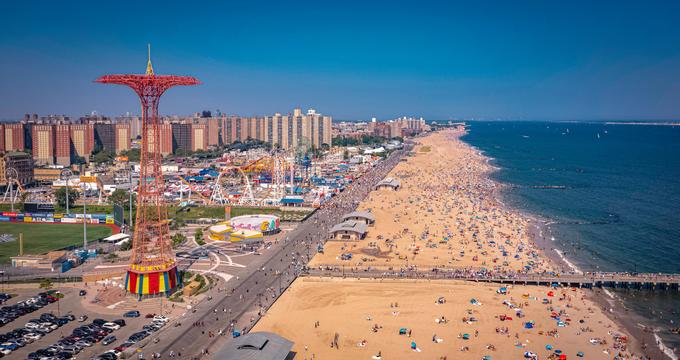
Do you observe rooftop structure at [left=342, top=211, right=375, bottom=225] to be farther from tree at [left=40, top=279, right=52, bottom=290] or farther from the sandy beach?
tree at [left=40, top=279, right=52, bottom=290]

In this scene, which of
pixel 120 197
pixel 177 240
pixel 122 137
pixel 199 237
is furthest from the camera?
pixel 122 137

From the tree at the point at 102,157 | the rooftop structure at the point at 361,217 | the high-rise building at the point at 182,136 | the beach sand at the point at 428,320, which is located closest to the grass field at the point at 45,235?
the rooftop structure at the point at 361,217

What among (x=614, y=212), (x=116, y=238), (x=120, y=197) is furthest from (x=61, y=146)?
(x=614, y=212)

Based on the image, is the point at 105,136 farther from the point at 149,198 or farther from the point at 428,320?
the point at 428,320

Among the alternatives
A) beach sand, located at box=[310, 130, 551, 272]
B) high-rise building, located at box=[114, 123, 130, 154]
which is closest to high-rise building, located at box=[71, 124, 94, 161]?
high-rise building, located at box=[114, 123, 130, 154]

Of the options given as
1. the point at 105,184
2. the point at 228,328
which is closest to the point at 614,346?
the point at 228,328

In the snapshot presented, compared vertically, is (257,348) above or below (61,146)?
below

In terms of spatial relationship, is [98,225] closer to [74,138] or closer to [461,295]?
[461,295]
